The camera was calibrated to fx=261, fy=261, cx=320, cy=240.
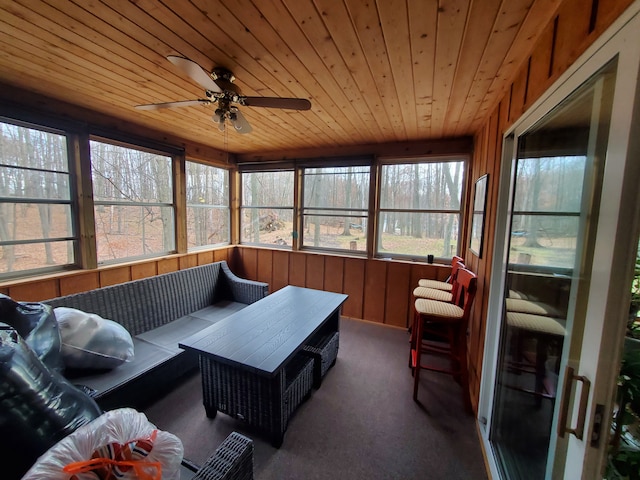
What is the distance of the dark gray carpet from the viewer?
1.55 m

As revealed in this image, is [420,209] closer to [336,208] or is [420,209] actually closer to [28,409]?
[336,208]

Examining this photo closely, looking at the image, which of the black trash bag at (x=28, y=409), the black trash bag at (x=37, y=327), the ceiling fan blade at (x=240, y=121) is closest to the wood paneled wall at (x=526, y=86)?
the ceiling fan blade at (x=240, y=121)

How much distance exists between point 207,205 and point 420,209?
3048 millimetres

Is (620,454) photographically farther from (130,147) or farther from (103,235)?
(130,147)

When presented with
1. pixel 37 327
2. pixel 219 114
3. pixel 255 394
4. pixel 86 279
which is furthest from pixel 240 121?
pixel 86 279

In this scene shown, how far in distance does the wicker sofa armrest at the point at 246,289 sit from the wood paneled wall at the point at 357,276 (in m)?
0.85

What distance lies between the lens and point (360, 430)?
181 centimetres

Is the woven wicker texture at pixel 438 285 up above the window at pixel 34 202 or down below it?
below

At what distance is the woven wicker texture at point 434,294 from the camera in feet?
7.71

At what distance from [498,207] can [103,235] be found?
357 centimetres

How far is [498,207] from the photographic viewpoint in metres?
1.71

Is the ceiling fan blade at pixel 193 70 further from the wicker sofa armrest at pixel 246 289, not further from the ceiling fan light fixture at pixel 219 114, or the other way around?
the wicker sofa armrest at pixel 246 289

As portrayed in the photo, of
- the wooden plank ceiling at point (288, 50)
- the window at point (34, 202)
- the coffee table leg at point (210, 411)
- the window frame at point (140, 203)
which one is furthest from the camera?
the window frame at point (140, 203)

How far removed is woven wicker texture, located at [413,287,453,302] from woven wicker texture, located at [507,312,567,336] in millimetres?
783
